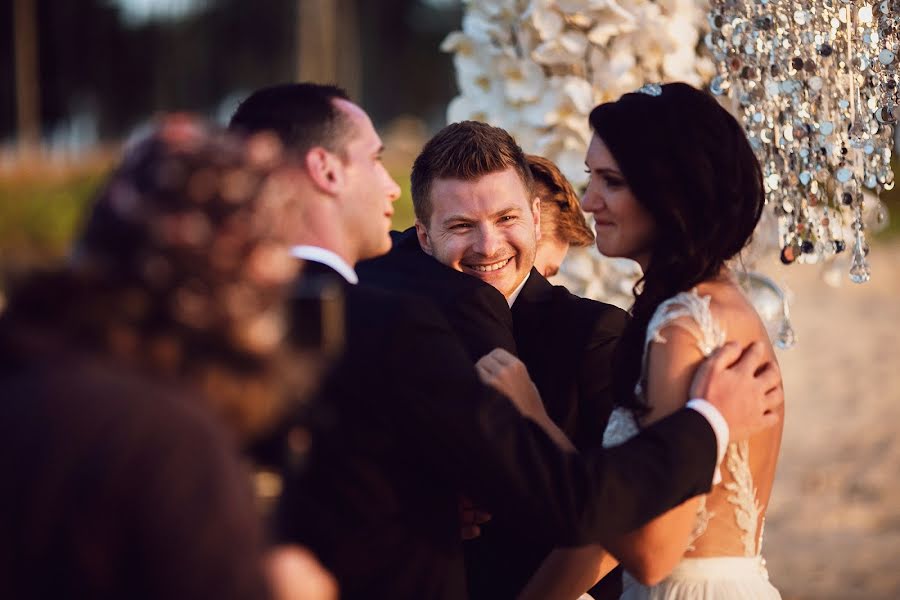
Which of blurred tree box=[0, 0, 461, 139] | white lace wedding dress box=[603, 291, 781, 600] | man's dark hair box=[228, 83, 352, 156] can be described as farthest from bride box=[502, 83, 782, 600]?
blurred tree box=[0, 0, 461, 139]

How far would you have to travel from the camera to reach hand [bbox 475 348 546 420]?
2.29m

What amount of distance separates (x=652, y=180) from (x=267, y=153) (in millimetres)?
1176

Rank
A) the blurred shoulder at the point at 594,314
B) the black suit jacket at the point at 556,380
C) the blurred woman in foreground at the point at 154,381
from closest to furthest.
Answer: the blurred woman in foreground at the point at 154,381 → the black suit jacket at the point at 556,380 → the blurred shoulder at the point at 594,314

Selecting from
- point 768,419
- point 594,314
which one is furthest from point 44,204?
point 768,419

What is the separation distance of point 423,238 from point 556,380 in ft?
1.97

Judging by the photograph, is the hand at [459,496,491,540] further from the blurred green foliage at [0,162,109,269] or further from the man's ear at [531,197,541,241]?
the blurred green foliage at [0,162,109,269]

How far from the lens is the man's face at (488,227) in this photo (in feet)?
10.1

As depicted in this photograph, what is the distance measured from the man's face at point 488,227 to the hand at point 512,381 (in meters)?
0.70

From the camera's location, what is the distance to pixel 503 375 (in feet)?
A: 7.62

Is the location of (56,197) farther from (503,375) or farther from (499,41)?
(503,375)

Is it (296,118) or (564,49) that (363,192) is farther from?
(564,49)

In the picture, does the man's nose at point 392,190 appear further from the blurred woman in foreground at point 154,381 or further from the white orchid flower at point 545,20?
the white orchid flower at point 545,20

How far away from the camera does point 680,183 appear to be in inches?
91.7

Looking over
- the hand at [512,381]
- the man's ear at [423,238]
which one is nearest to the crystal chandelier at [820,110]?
the man's ear at [423,238]
